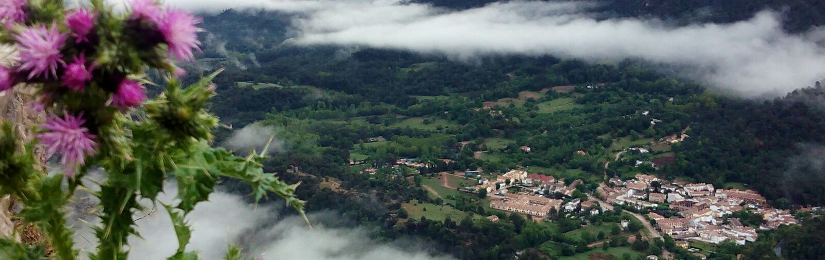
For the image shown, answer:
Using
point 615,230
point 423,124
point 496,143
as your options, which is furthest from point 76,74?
point 423,124

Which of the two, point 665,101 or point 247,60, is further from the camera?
point 247,60

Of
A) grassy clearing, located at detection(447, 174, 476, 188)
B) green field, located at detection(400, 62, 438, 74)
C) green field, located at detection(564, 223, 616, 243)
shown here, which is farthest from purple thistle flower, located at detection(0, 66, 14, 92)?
green field, located at detection(400, 62, 438, 74)

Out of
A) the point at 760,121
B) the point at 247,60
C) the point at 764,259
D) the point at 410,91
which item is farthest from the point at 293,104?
the point at 764,259

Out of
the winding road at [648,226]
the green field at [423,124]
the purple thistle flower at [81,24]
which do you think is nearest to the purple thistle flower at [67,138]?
the purple thistle flower at [81,24]

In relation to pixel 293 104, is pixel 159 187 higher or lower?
higher

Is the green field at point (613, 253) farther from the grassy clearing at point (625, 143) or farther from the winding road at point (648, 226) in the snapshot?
the grassy clearing at point (625, 143)

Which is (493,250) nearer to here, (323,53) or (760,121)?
(760,121)

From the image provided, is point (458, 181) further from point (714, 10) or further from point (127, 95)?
point (714, 10)
